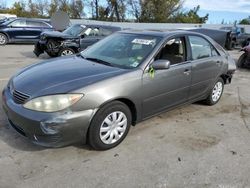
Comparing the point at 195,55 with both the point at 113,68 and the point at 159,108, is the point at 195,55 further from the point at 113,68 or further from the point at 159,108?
the point at 113,68

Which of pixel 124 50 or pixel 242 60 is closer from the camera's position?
pixel 124 50

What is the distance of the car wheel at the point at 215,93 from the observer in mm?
5769

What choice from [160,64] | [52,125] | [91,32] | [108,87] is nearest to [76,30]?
[91,32]

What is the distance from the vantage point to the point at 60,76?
3.76 m

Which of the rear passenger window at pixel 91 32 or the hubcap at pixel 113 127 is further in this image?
the rear passenger window at pixel 91 32

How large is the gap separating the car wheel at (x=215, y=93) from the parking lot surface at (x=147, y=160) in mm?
928

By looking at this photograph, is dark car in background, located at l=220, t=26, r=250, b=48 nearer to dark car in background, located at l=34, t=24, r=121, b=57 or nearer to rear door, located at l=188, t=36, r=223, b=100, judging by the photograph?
dark car in background, located at l=34, t=24, r=121, b=57

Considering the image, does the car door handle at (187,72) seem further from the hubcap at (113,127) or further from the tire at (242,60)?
the tire at (242,60)

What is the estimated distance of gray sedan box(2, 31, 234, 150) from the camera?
3.35 m

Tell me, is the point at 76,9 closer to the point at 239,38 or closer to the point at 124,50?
the point at 239,38

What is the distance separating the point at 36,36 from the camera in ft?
58.7

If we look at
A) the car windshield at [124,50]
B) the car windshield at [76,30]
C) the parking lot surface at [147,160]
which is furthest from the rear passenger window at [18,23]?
the parking lot surface at [147,160]

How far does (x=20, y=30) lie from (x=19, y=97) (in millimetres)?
15014

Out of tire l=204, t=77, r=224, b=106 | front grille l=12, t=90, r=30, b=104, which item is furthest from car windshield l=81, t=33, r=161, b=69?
tire l=204, t=77, r=224, b=106
